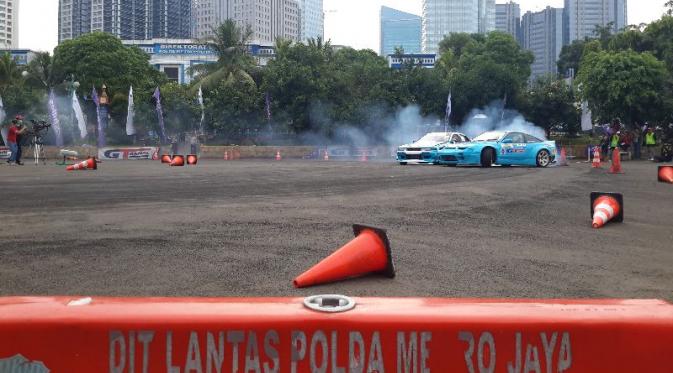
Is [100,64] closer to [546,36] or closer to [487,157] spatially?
[487,157]

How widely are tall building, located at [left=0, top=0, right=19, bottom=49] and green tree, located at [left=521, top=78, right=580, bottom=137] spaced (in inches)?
6168

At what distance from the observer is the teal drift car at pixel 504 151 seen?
19.9 meters

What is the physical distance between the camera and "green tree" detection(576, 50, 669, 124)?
33.0 m

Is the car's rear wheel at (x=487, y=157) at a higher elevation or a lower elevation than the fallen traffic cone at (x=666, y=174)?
higher

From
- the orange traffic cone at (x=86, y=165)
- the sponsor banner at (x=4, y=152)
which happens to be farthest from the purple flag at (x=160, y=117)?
the orange traffic cone at (x=86, y=165)

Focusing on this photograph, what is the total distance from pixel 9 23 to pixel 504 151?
18547 cm

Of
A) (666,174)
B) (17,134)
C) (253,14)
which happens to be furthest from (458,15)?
(666,174)

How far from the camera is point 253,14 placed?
6280 inches

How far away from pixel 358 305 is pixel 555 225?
5.66 meters

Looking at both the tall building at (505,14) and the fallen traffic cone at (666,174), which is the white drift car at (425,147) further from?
the tall building at (505,14)

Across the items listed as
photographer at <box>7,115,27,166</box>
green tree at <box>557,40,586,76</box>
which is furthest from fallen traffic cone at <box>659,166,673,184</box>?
green tree at <box>557,40,586,76</box>

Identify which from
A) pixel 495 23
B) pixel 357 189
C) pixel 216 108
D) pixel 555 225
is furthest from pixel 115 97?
Answer: pixel 495 23

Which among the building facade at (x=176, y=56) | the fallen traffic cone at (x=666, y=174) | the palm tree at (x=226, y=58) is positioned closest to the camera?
the fallen traffic cone at (x=666, y=174)

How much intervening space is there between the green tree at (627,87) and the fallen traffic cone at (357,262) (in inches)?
1276
